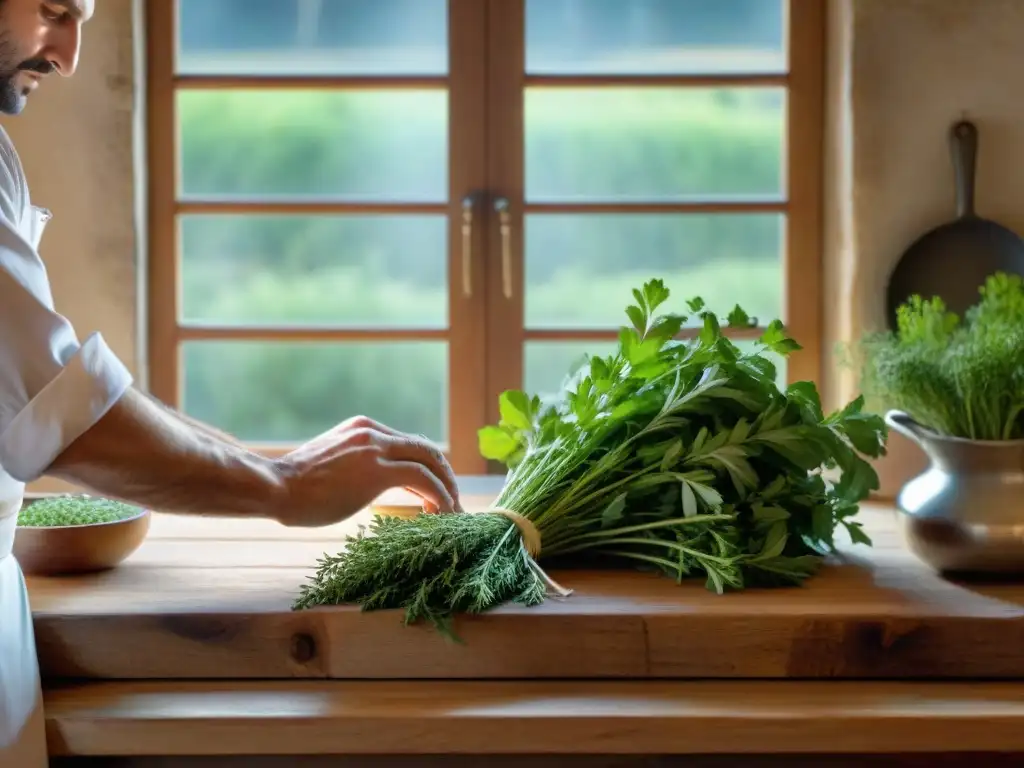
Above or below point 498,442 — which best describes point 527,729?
below

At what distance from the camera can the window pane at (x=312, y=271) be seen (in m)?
2.35

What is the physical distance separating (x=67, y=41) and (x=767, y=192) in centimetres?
148

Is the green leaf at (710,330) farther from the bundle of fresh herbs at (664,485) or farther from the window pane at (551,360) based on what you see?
the window pane at (551,360)

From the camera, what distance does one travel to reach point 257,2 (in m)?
2.32

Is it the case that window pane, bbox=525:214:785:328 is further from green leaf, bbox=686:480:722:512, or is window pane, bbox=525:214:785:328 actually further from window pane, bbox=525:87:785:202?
green leaf, bbox=686:480:722:512

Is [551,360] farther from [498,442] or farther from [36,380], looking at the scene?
[36,380]

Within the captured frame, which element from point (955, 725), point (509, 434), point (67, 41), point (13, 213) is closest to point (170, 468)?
point (13, 213)

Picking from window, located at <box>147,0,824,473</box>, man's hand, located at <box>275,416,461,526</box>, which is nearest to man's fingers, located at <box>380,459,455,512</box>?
man's hand, located at <box>275,416,461,526</box>

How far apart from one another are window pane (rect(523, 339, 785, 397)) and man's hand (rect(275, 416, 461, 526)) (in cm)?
87

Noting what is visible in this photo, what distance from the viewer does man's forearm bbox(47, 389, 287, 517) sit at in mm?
1137

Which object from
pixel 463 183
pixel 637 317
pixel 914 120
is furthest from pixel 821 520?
pixel 463 183

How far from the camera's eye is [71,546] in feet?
4.76

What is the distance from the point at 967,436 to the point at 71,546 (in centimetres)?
112

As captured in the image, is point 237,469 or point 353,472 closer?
point 237,469
